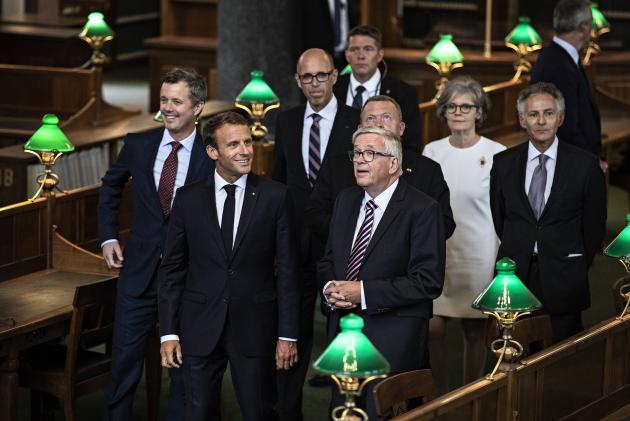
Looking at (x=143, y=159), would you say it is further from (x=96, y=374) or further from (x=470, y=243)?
(x=470, y=243)

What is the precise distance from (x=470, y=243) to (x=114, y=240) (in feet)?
5.45

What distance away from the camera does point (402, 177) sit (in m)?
5.88

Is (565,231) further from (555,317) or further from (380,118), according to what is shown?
(380,118)

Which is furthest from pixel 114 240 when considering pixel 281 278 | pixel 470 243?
pixel 470 243

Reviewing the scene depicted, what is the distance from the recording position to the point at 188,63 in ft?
46.2

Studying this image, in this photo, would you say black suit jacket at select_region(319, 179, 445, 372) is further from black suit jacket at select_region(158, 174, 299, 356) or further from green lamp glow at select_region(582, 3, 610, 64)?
green lamp glow at select_region(582, 3, 610, 64)

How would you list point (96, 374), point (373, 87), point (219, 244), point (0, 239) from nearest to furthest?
1. point (219, 244)
2. point (96, 374)
3. point (0, 239)
4. point (373, 87)

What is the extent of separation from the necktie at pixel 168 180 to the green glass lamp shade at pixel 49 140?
1.18 meters

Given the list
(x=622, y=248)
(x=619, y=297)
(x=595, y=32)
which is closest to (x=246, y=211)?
(x=622, y=248)

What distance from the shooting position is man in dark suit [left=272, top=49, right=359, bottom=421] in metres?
6.35

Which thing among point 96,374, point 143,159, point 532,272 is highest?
point 143,159

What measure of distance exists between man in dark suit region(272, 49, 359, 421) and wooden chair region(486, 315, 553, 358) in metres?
0.88

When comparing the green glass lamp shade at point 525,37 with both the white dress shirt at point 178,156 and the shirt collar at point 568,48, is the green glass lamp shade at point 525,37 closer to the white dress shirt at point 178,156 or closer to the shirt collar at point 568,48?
the shirt collar at point 568,48

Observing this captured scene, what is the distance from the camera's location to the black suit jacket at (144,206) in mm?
5812
